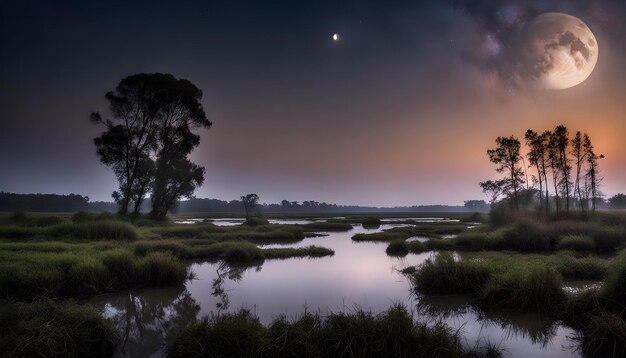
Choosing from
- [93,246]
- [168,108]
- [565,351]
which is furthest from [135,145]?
Answer: [565,351]

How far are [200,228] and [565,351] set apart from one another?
33.5 m

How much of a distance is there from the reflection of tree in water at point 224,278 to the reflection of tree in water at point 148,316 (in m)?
0.89

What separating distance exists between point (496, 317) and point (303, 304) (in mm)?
6261

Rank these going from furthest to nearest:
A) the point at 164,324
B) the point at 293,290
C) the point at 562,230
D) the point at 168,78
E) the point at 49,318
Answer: the point at 168,78 < the point at 562,230 < the point at 293,290 < the point at 164,324 < the point at 49,318

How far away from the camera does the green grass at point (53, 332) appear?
7.39 metres

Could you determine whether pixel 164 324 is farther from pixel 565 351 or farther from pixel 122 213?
pixel 122 213

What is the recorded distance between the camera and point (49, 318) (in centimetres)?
838

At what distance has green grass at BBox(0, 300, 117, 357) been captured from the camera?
7391 mm

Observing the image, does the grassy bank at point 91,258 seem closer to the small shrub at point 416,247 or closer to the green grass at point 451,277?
the small shrub at point 416,247

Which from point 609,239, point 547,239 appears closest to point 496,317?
point 547,239

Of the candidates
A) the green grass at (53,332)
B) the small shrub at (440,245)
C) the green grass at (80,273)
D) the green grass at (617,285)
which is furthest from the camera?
the small shrub at (440,245)

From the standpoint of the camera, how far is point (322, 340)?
826 centimetres

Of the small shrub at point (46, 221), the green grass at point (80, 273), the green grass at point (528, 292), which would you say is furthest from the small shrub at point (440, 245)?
the small shrub at point (46, 221)

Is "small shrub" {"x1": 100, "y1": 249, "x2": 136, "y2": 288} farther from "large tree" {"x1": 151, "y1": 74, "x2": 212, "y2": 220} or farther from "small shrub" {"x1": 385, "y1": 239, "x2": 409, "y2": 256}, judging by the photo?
"large tree" {"x1": 151, "y1": 74, "x2": 212, "y2": 220}
